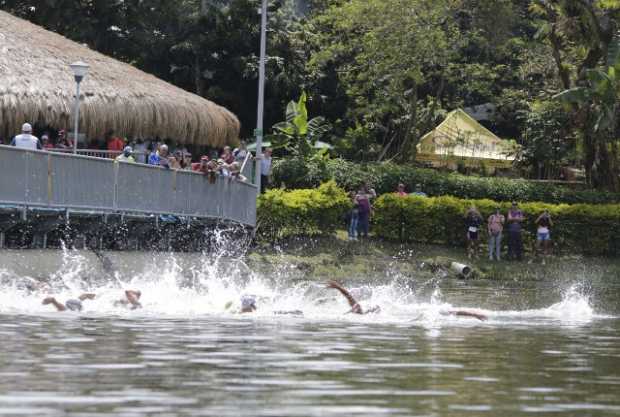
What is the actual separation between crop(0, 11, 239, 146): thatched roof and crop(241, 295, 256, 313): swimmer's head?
12032mm

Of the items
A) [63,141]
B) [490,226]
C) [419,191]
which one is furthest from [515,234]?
[63,141]

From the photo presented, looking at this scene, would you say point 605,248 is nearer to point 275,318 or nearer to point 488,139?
point 488,139

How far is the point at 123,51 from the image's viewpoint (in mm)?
50688

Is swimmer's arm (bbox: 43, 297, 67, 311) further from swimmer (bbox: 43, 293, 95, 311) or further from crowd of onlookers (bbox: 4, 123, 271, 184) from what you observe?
crowd of onlookers (bbox: 4, 123, 271, 184)

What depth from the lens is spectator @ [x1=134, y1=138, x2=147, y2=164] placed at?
32344mm

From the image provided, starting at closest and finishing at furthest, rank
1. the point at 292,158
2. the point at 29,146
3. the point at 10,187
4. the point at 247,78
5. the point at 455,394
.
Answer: the point at 455,394 < the point at 10,187 < the point at 29,146 < the point at 292,158 < the point at 247,78

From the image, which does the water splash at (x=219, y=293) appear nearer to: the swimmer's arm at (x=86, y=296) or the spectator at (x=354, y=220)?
the swimmer's arm at (x=86, y=296)

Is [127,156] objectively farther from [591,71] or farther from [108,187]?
[591,71]

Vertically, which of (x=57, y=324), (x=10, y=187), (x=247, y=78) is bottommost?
(x=57, y=324)

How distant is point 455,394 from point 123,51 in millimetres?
39308

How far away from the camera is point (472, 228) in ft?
132

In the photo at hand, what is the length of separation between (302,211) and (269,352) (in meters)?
22.4

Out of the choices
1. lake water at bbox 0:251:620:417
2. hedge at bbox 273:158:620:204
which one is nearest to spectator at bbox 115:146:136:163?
lake water at bbox 0:251:620:417

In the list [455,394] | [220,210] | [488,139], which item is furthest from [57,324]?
[488,139]
